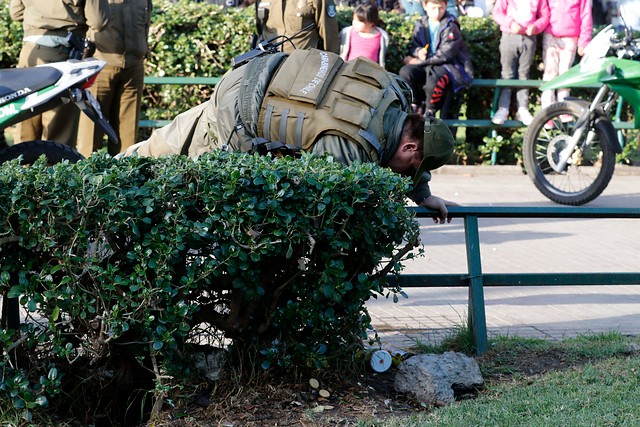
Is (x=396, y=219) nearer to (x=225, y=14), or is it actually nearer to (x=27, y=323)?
(x=27, y=323)

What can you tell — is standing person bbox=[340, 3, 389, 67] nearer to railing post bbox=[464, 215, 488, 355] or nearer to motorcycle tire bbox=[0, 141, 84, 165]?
motorcycle tire bbox=[0, 141, 84, 165]

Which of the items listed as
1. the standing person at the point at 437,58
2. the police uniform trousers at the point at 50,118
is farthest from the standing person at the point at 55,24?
the standing person at the point at 437,58

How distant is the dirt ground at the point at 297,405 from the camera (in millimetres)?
4223

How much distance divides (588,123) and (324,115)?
A: 5560 mm

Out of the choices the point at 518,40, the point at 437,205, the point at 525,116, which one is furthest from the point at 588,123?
the point at 437,205

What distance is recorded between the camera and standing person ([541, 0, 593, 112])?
39.8 ft

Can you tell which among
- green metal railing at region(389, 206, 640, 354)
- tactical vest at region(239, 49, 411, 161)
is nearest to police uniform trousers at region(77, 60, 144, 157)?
tactical vest at region(239, 49, 411, 161)

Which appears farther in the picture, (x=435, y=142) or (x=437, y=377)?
(x=435, y=142)

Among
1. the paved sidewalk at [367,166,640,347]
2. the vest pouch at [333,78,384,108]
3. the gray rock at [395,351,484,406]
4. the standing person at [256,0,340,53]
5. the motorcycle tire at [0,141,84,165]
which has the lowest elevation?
the paved sidewalk at [367,166,640,347]

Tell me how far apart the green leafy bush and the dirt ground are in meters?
0.14

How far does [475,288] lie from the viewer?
522 cm

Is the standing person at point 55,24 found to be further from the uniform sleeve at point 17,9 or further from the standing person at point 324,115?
the standing person at point 324,115

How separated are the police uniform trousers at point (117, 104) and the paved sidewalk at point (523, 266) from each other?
296 centimetres

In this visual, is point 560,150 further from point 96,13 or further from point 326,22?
point 96,13
